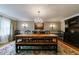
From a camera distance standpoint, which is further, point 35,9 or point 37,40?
point 37,40

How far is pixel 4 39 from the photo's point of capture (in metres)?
5.23

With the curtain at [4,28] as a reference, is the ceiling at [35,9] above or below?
above

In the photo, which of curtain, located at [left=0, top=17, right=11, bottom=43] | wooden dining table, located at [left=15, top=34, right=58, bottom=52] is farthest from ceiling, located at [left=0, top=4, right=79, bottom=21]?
wooden dining table, located at [left=15, top=34, right=58, bottom=52]

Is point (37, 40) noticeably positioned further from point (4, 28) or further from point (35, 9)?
point (4, 28)

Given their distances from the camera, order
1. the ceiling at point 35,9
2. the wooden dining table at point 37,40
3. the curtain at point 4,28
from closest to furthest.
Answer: the ceiling at point 35,9 < the wooden dining table at point 37,40 < the curtain at point 4,28

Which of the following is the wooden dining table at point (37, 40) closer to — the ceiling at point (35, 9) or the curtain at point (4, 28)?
the ceiling at point (35, 9)

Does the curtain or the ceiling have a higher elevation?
the ceiling

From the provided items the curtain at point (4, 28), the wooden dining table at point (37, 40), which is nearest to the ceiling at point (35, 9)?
the curtain at point (4, 28)

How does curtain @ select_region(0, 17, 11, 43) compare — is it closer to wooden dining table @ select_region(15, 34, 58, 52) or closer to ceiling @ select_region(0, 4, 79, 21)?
ceiling @ select_region(0, 4, 79, 21)

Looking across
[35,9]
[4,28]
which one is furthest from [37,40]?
[4,28]

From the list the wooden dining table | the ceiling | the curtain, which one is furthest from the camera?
the curtain

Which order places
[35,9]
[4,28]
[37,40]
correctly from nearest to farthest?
[35,9], [37,40], [4,28]

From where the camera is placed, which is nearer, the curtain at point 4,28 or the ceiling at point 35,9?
the ceiling at point 35,9
